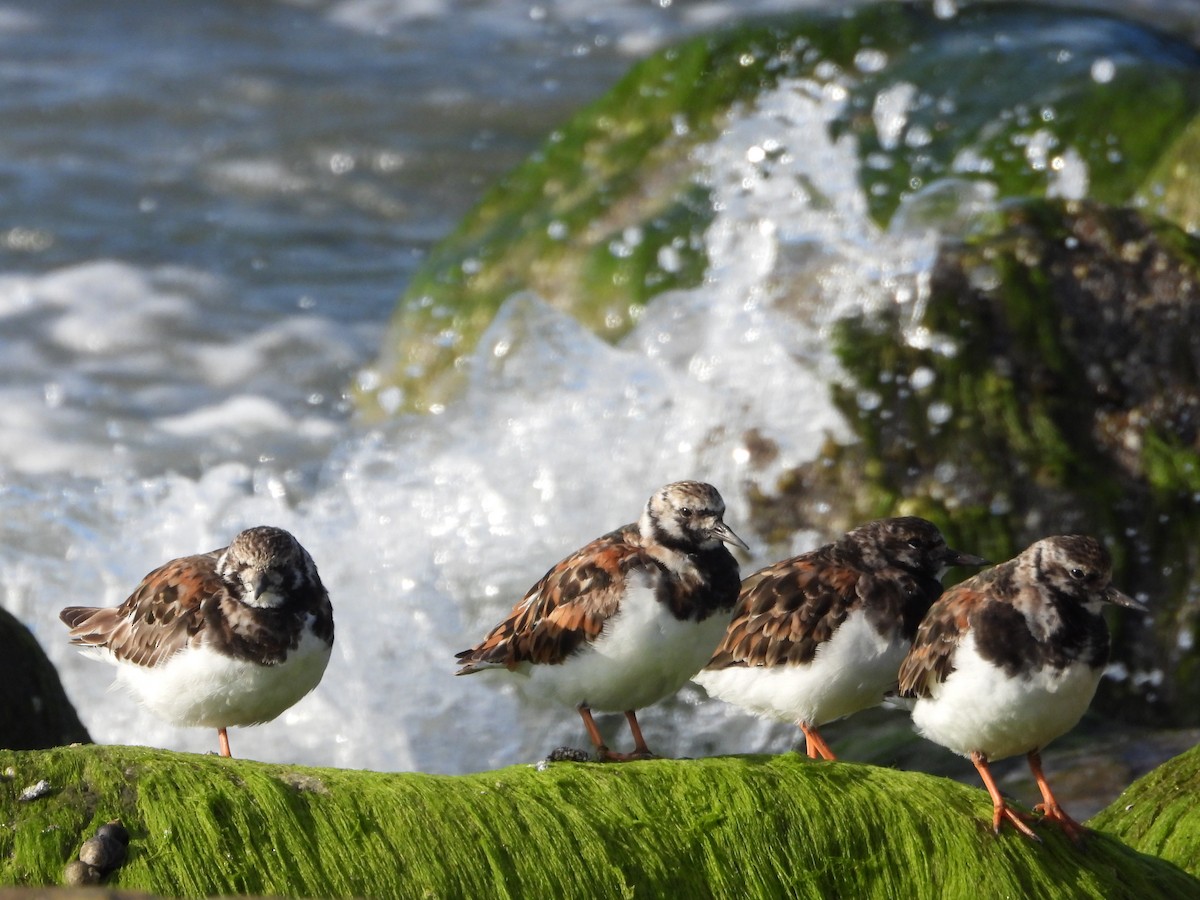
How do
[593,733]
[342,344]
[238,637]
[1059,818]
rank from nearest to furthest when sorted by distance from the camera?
[1059,818]
[238,637]
[593,733]
[342,344]

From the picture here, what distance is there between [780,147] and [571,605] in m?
5.98

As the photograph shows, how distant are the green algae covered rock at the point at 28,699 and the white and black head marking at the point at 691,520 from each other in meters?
2.56

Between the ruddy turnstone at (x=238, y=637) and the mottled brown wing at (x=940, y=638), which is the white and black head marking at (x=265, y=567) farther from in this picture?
the mottled brown wing at (x=940, y=638)

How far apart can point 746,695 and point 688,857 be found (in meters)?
1.60

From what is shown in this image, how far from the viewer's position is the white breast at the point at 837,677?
5492 mm

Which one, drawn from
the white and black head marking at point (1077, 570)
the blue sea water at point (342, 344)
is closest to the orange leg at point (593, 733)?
the white and black head marking at point (1077, 570)

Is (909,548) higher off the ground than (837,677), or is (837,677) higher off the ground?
(909,548)

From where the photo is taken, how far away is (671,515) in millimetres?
5164

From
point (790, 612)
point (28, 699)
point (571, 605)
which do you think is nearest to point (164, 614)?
point (28, 699)

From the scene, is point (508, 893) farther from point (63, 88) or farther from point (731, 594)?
point (63, 88)

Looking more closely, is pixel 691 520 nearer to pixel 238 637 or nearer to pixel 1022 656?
pixel 1022 656

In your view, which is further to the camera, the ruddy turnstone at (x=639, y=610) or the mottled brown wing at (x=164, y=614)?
the mottled brown wing at (x=164, y=614)

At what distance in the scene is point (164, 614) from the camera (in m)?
5.36

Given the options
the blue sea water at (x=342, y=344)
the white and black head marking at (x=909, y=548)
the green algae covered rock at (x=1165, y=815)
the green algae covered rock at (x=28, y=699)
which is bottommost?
the blue sea water at (x=342, y=344)
